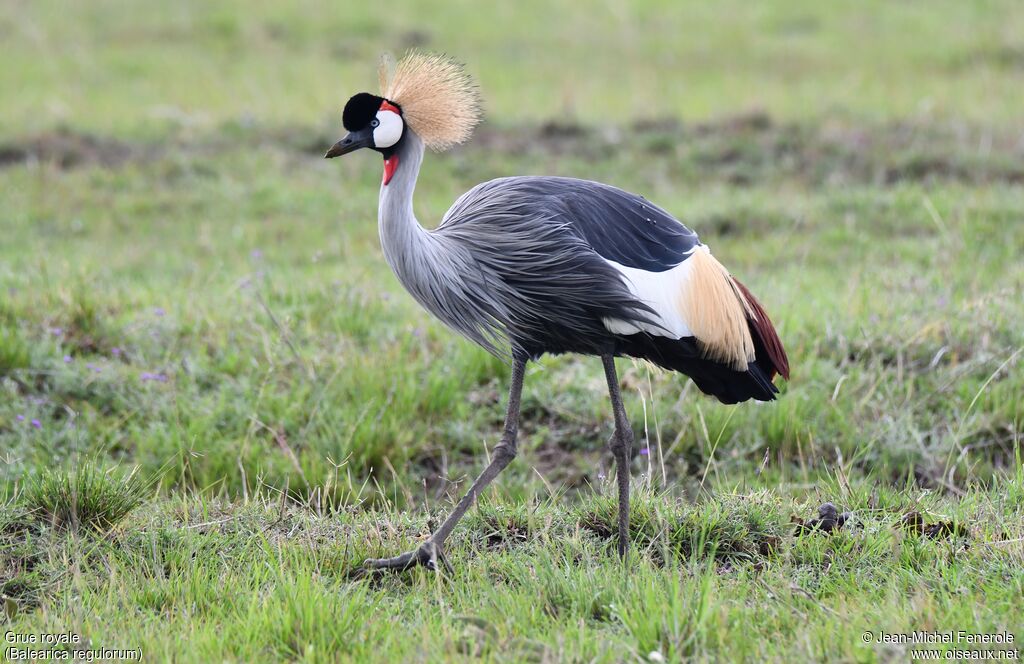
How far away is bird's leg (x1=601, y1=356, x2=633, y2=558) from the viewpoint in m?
3.19

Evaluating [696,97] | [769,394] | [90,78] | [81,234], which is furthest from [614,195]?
[90,78]

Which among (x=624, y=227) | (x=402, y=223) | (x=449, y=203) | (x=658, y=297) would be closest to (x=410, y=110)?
(x=402, y=223)

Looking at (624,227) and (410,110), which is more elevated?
(410,110)

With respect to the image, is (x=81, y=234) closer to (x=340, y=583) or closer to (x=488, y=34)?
(x=340, y=583)

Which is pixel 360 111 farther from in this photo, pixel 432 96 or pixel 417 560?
pixel 417 560

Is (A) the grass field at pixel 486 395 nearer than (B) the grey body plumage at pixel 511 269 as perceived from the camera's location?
Yes

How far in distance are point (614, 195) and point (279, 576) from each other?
4.87 feet

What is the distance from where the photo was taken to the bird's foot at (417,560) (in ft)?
10.1

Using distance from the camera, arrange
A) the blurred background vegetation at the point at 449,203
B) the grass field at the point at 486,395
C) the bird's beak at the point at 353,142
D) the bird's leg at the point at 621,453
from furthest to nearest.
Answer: the blurred background vegetation at the point at 449,203 < the bird's leg at the point at 621,453 < the bird's beak at the point at 353,142 < the grass field at the point at 486,395

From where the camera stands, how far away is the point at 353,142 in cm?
310

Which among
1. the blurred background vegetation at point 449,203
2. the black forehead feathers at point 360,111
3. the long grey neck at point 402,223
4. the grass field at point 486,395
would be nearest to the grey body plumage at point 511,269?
the long grey neck at point 402,223

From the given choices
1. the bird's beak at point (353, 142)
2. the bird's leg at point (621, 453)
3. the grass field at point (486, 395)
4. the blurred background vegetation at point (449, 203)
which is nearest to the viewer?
the grass field at point (486, 395)

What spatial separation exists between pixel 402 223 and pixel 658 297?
0.77m

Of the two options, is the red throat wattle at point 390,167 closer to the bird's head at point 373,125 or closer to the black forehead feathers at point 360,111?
the bird's head at point 373,125
